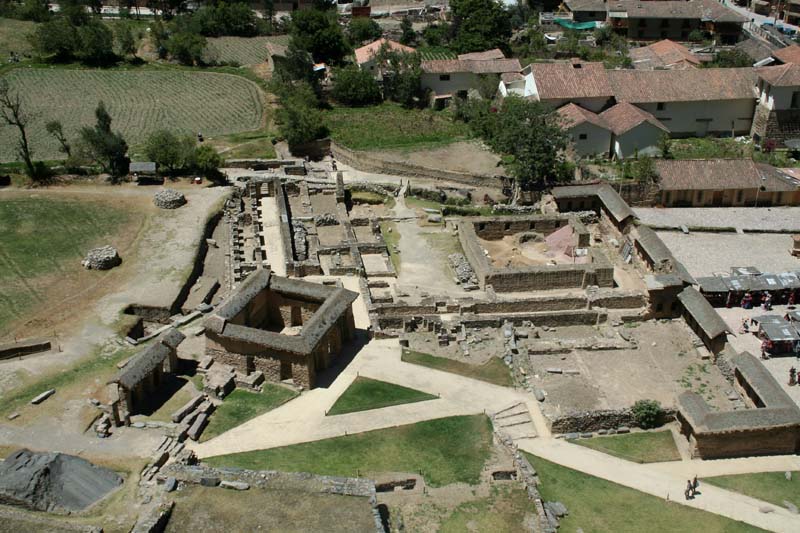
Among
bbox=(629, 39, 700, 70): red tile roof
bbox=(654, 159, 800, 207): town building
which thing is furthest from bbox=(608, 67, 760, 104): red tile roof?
bbox=(654, 159, 800, 207): town building

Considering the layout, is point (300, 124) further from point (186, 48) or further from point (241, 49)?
point (241, 49)

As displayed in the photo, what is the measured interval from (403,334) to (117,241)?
2122 centimetres

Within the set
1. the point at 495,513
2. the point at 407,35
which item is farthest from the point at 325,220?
the point at 407,35

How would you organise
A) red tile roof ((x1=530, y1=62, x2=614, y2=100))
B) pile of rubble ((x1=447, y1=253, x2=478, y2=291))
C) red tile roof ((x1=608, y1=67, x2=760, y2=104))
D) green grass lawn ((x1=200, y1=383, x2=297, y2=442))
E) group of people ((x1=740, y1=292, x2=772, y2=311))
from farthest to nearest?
1. red tile roof ((x1=530, y1=62, x2=614, y2=100))
2. red tile roof ((x1=608, y1=67, x2=760, y2=104))
3. pile of rubble ((x1=447, y1=253, x2=478, y2=291))
4. group of people ((x1=740, y1=292, x2=772, y2=311))
5. green grass lawn ((x1=200, y1=383, x2=297, y2=442))

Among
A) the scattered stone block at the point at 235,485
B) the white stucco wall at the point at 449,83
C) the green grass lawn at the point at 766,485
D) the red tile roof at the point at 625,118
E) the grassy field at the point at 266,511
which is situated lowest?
the green grass lawn at the point at 766,485

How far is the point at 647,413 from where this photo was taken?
118 ft

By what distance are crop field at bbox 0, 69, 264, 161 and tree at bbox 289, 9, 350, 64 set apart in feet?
25.1

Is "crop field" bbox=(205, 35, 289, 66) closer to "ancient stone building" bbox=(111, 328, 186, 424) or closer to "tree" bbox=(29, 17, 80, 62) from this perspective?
"tree" bbox=(29, 17, 80, 62)

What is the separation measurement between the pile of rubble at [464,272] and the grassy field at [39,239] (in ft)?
74.9

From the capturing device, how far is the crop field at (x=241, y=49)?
99.1 meters

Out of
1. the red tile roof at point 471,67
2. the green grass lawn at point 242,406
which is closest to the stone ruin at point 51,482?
the green grass lawn at point 242,406

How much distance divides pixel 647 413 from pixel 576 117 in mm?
36176

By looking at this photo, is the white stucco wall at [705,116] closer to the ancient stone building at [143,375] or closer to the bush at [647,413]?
the bush at [647,413]

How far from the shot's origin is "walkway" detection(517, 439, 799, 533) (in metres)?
31.6
